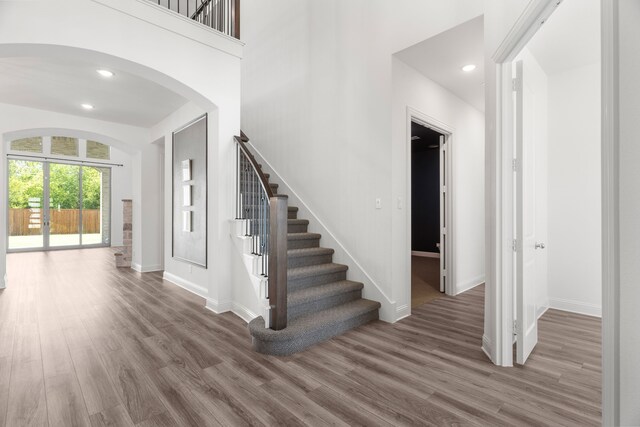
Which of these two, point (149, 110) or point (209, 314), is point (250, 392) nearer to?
point (209, 314)

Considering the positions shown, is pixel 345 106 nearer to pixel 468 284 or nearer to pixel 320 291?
pixel 320 291

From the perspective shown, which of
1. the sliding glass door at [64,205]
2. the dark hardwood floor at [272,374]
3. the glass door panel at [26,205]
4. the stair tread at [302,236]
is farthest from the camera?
the sliding glass door at [64,205]

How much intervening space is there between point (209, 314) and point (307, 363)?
1.65 m

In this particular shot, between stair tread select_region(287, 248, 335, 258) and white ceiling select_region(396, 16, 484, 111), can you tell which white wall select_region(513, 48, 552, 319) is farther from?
stair tread select_region(287, 248, 335, 258)

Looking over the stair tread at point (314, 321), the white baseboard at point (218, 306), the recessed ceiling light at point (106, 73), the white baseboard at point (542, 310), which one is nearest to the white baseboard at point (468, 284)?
the white baseboard at point (542, 310)

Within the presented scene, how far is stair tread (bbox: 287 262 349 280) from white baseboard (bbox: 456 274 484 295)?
188cm

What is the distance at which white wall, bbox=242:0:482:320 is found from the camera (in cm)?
337

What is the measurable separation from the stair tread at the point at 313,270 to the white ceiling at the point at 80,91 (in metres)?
3.15

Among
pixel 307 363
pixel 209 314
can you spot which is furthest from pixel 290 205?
pixel 307 363

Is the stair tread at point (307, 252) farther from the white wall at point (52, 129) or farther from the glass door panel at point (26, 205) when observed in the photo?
the glass door panel at point (26, 205)

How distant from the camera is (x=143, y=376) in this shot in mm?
2219

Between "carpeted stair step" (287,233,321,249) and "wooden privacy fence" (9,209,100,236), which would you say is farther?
"wooden privacy fence" (9,209,100,236)

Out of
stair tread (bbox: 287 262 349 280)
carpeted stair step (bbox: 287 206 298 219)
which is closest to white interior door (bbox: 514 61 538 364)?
stair tread (bbox: 287 262 349 280)

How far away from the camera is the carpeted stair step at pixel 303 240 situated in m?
3.86
